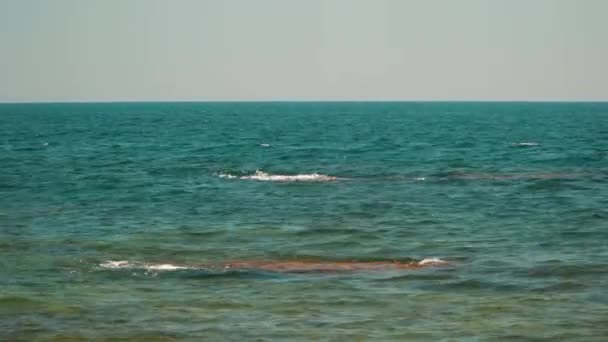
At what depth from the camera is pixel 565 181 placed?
194 feet

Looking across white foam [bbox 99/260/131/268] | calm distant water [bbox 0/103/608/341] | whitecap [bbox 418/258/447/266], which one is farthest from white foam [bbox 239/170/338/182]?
white foam [bbox 99/260/131/268]

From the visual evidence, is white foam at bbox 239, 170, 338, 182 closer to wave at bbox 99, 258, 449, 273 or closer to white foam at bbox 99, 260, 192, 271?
wave at bbox 99, 258, 449, 273

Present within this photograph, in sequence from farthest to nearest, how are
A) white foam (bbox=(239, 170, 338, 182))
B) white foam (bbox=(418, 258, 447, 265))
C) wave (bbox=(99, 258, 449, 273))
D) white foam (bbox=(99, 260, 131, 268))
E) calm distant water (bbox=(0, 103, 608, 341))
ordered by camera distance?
white foam (bbox=(239, 170, 338, 182))
white foam (bbox=(418, 258, 447, 265))
white foam (bbox=(99, 260, 131, 268))
wave (bbox=(99, 258, 449, 273))
calm distant water (bbox=(0, 103, 608, 341))

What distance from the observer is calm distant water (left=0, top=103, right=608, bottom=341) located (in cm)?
2494

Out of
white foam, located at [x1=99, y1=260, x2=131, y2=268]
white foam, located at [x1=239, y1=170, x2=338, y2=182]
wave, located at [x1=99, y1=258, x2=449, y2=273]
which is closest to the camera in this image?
wave, located at [x1=99, y1=258, x2=449, y2=273]

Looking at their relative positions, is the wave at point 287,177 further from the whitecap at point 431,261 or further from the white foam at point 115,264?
the white foam at point 115,264

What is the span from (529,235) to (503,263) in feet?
21.7

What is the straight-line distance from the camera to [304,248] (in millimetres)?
36094

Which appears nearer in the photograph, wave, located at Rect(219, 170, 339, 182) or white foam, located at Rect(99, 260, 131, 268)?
white foam, located at Rect(99, 260, 131, 268)

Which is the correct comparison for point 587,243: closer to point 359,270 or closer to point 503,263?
point 503,263

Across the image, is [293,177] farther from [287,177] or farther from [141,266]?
[141,266]

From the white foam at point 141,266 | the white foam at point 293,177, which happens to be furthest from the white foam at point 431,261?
the white foam at point 293,177

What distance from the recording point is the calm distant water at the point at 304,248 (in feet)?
81.8

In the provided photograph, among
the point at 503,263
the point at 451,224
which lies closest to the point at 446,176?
the point at 451,224
